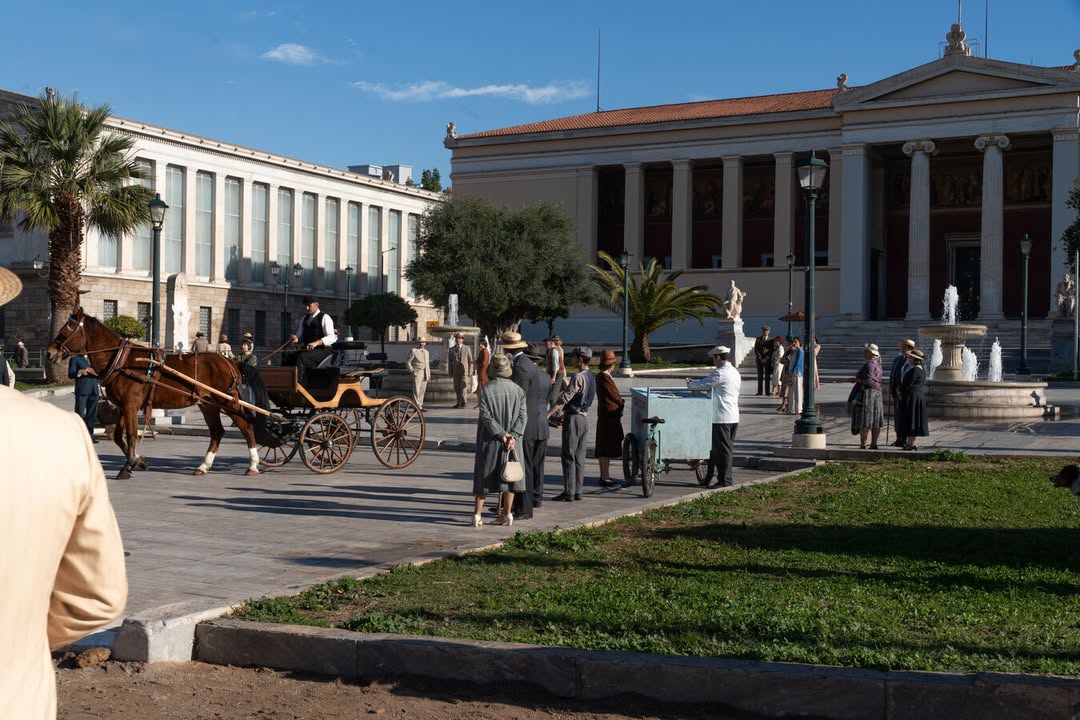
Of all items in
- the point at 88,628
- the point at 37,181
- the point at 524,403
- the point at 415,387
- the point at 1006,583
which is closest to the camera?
the point at 88,628

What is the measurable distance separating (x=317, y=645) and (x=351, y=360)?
34.2 ft

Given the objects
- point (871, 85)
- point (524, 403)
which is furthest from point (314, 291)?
point (524, 403)

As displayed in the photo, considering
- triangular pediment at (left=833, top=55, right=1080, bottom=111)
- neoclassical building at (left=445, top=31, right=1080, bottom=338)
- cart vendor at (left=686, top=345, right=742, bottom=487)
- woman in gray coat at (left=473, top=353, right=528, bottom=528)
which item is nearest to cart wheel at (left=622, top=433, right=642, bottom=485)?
cart vendor at (left=686, top=345, right=742, bottom=487)

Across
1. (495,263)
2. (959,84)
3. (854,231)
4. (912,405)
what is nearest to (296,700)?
(912,405)

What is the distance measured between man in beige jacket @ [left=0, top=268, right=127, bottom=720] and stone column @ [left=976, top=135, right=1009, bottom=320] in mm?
58547

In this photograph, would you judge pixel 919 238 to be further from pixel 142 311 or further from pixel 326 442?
pixel 326 442

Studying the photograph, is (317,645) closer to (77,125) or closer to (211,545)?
(211,545)

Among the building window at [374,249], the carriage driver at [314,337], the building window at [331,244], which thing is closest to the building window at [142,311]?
the building window at [331,244]

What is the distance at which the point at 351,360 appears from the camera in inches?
654

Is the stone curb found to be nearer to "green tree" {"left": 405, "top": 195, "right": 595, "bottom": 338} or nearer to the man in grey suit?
the man in grey suit

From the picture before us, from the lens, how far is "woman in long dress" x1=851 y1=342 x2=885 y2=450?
59.7ft

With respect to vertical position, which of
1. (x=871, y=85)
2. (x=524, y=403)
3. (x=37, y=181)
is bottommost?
(x=524, y=403)

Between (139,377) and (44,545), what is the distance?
13.4 m

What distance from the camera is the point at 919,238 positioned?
196 ft
